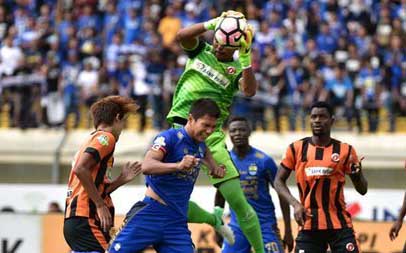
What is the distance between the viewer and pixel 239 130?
46.7ft

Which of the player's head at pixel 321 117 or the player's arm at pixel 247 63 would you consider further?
the player's head at pixel 321 117

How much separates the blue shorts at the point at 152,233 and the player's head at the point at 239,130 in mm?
3644

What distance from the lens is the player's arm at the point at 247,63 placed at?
11.6 metres

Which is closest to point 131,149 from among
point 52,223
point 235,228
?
point 52,223

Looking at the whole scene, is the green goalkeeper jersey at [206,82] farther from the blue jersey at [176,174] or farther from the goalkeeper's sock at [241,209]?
the blue jersey at [176,174]

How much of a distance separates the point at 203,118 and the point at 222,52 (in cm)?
177

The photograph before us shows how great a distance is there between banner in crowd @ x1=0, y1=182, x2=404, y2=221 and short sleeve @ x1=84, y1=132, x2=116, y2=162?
9.04 metres

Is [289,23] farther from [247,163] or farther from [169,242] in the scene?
[169,242]

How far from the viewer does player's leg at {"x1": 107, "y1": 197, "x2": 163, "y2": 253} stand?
34.8 feet

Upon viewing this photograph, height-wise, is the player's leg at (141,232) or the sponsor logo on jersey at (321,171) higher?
the sponsor logo on jersey at (321,171)

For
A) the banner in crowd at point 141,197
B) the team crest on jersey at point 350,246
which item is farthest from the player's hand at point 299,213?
the banner in crowd at point 141,197

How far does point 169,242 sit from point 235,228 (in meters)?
3.86

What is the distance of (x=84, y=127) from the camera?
2366 cm

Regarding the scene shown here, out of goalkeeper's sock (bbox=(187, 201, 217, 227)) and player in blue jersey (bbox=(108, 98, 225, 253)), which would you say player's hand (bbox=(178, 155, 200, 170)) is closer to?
player in blue jersey (bbox=(108, 98, 225, 253))
